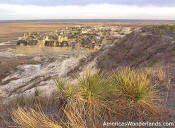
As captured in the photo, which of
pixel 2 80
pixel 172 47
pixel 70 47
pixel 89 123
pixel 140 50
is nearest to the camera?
pixel 89 123

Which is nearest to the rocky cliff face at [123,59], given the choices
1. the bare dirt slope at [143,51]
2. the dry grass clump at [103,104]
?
the bare dirt slope at [143,51]

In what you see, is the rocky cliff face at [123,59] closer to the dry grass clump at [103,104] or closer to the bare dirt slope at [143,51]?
the bare dirt slope at [143,51]

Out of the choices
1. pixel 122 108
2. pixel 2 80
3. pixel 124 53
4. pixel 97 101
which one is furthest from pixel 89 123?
pixel 2 80

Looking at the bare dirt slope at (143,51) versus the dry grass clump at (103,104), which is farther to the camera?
the bare dirt slope at (143,51)

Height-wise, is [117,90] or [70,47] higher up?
[117,90]

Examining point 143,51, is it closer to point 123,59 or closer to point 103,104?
point 123,59

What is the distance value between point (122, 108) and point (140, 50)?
11.2 m

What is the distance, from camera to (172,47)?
1210 cm

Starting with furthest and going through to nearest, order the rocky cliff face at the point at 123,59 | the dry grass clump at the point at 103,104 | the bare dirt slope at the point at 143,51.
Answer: the rocky cliff face at the point at 123,59, the bare dirt slope at the point at 143,51, the dry grass clump at the point at 103,104

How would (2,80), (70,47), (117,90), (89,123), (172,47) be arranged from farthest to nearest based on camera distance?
(70,47), (2,80), (172,47), (117,90), (89,123)

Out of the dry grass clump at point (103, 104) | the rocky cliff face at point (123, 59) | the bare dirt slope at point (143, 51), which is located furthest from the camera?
the rocky cliff face at point (123, 59)

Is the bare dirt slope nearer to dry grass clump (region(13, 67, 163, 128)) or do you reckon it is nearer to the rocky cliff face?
the rocky cliff face

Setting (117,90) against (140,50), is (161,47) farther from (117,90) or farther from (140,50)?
Result: (117,90)

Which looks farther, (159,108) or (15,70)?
(15,70)
